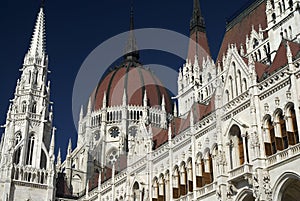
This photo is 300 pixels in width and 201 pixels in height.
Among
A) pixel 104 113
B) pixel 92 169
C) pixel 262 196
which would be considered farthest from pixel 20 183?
pixel 262 196

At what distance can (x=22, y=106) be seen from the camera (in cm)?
5150

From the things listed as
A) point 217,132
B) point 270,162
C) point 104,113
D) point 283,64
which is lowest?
point 270,162

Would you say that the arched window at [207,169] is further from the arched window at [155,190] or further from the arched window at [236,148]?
the arched window at [155,190]

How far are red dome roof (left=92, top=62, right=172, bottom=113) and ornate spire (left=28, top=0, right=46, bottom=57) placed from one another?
15224 millimetres

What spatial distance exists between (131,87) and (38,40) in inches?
704

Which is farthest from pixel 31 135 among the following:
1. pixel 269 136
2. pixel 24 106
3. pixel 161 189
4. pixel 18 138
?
pixel 269 136

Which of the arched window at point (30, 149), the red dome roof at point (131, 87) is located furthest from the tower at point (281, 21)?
the red dome roof at point (131, 87)

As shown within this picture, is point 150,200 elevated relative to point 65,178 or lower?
lower

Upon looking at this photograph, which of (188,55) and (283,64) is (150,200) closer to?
(283,64)

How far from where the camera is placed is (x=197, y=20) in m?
57.2

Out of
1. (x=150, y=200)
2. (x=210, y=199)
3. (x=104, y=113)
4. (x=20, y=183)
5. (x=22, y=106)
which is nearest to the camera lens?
(x=210, y=199)

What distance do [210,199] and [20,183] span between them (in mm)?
24035

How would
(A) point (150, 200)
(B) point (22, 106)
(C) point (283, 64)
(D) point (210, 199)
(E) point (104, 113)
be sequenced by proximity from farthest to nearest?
(E) point (104, 113) < (B) point (22, 106) < (A) point (150, 200) < (D) point (210, 199) < (C) point (283, 64)

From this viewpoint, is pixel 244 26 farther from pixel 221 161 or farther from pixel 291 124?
pixel 291 124
